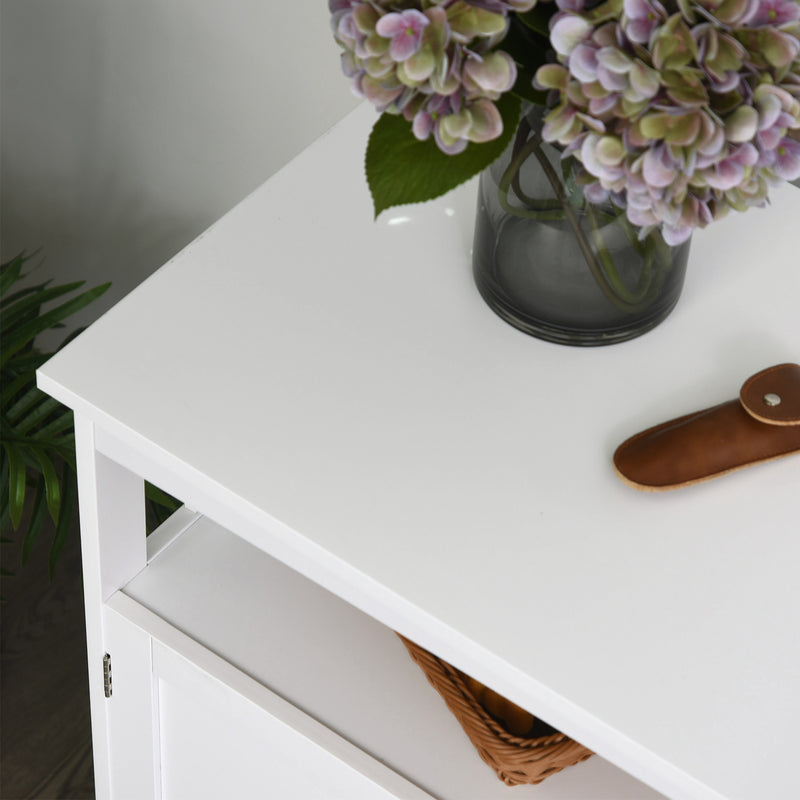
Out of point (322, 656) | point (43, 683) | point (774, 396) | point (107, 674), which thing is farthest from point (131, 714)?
point (43, 683)

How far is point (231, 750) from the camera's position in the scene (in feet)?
2.62

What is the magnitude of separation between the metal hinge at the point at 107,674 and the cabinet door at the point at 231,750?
4 centimetres

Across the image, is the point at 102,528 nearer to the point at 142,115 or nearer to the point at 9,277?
the point at 9,277

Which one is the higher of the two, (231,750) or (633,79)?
(633,79)

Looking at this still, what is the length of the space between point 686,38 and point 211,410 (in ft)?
1.10

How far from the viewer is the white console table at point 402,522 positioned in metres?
0.58

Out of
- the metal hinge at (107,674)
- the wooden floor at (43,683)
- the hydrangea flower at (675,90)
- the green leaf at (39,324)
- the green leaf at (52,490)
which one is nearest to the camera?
the hydrangea flower at (675,90)

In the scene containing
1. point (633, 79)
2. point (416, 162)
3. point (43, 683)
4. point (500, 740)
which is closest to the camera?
point (633, 79)

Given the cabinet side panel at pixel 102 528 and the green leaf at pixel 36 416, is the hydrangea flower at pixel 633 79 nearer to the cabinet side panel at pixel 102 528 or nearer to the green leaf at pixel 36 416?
the cabinet side panel at pixel 102 528

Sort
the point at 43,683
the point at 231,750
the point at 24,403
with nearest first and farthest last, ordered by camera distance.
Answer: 1. the point at 231,750
2. the point at 24,403
3. the point at 43,683

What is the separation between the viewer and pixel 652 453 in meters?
0.64

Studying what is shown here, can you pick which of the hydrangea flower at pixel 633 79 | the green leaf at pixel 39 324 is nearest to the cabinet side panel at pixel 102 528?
the hydrangea flower at pixel 633 79

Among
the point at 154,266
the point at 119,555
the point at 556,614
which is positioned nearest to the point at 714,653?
the point at 556,614

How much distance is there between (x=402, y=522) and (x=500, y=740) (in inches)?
6.2
